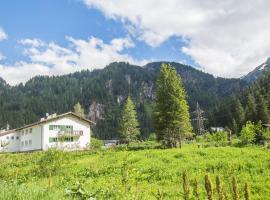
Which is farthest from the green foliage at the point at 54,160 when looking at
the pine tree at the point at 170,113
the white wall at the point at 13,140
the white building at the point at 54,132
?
the white wall at the point at 13,140

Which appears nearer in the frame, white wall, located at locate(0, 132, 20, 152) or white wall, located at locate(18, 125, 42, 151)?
white wall, located at locate(18, 125, 42, 151)

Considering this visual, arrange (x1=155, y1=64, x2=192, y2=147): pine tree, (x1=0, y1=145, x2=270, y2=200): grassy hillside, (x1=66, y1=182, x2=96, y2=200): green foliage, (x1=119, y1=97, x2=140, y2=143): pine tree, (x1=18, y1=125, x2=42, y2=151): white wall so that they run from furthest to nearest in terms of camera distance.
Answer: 1. (x1=119, y1=97, x2=140, y2=143): pine tree
2. (x1=18, y1=125, x2=42, y2=151): white wall
3. (x1=155, y1=64, x2=192, y2=147): pine tree
4. (x1=0, y1=145, x2=270, y2=200): grassy hillside
5. (x1=66, y1=182, x2=96, y2=200): green foliage

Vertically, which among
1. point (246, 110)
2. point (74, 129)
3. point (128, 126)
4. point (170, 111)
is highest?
point (246, 110)

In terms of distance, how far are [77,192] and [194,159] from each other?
27022 mm

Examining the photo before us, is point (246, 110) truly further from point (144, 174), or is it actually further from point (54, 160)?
point (54, 160)

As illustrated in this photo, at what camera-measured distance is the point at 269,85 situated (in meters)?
146

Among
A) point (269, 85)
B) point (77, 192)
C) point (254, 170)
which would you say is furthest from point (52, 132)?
point (269, 85)

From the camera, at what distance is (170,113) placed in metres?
58.3

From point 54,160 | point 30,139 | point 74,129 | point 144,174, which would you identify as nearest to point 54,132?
point 74,129

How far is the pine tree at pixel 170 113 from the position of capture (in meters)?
58.6

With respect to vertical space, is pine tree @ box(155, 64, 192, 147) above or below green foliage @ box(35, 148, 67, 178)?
above

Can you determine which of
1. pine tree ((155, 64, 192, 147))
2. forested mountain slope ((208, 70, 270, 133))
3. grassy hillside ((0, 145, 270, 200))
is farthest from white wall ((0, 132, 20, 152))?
forested mountain slope ((208, 70, 270, 133))

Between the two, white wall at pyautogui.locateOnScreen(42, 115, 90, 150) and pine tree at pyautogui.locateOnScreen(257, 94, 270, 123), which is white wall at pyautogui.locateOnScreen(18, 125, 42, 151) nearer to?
white wall at pyautogui.locateOnScreen(42, 115, 90, 150)

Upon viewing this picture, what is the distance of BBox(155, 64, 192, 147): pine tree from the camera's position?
58.6m
